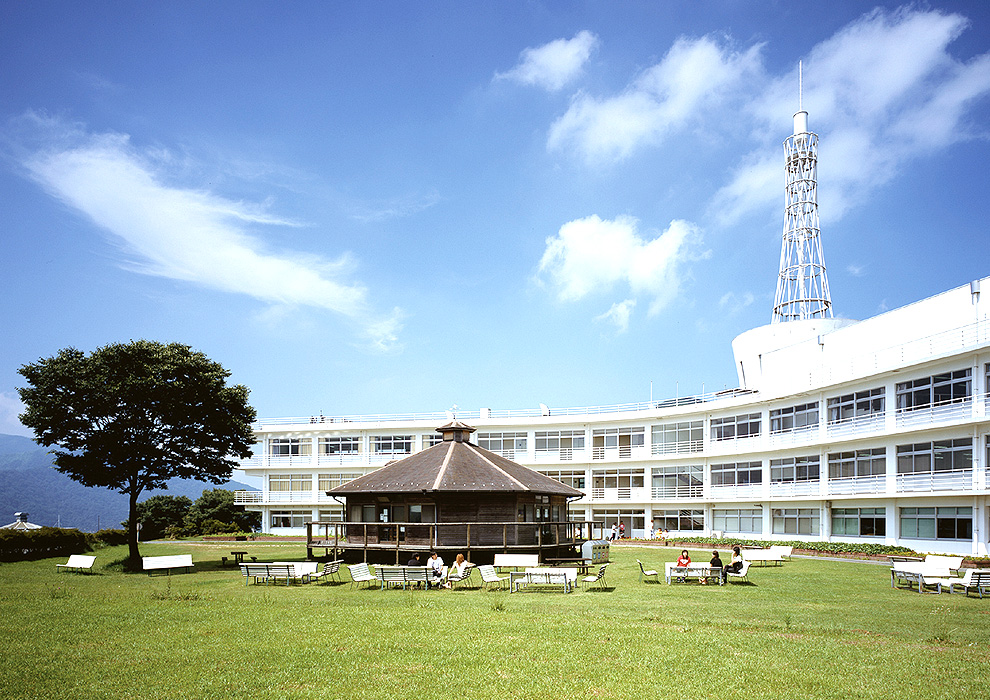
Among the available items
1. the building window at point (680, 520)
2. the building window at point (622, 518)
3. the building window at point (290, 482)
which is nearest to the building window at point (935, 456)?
the building window at point (680, 520)

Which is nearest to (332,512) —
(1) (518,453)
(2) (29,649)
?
(1) (518,453)

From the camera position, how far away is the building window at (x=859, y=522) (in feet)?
138

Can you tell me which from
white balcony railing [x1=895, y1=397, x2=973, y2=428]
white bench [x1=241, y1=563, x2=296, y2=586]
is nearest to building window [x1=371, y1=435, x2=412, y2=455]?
white bench [x1=241, y1=563, x2=296, y2=586]

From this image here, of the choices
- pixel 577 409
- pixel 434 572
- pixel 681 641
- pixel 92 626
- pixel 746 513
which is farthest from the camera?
pixel 577 409

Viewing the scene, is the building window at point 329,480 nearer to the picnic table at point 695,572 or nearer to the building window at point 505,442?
the building window at point 505,442

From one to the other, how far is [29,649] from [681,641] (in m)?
12.2

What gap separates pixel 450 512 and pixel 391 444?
108ft

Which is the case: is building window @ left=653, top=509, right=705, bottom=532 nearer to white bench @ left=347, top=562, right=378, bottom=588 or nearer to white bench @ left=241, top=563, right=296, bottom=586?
white bench @ left=347, top=562, right=378, bottom=588

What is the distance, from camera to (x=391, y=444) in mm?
67688

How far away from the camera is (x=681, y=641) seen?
1512 cm

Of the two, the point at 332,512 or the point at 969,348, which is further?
the point at 332,512

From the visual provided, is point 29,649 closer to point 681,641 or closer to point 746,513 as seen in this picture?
point 681,641

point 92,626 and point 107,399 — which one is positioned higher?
point 107,399

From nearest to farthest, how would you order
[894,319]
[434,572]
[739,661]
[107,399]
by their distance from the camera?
[739,661] → [434,572] → [107,399] → [894,319]
